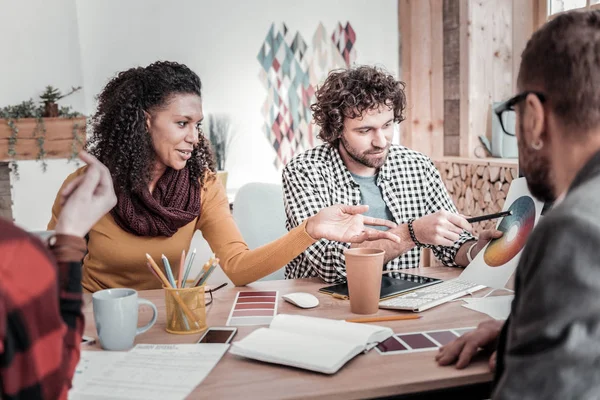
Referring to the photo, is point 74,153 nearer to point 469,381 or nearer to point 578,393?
point 469,381

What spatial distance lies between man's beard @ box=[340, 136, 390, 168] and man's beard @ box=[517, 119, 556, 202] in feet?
3.75

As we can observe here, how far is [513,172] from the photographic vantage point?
292 cm

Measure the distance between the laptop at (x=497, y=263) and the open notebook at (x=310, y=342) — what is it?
0.75 ft

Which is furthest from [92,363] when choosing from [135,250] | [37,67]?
[37,67]

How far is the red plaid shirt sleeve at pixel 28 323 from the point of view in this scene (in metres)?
0.58

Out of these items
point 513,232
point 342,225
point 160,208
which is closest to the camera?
point 513,232

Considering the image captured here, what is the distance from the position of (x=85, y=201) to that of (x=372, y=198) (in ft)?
4.46

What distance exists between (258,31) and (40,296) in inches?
165

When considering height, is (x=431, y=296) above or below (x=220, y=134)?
below

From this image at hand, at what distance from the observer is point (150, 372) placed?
3.25 feet

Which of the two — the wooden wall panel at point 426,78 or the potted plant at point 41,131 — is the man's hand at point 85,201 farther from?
the potted plant at point 41,131

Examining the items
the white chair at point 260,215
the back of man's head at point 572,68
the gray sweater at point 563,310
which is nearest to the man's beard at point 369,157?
the white chair at point 260,215

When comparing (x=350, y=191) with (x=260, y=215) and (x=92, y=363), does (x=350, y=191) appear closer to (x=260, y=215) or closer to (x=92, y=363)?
(x=260, y=215)

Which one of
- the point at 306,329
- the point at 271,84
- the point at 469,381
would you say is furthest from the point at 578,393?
the point at 271,84
